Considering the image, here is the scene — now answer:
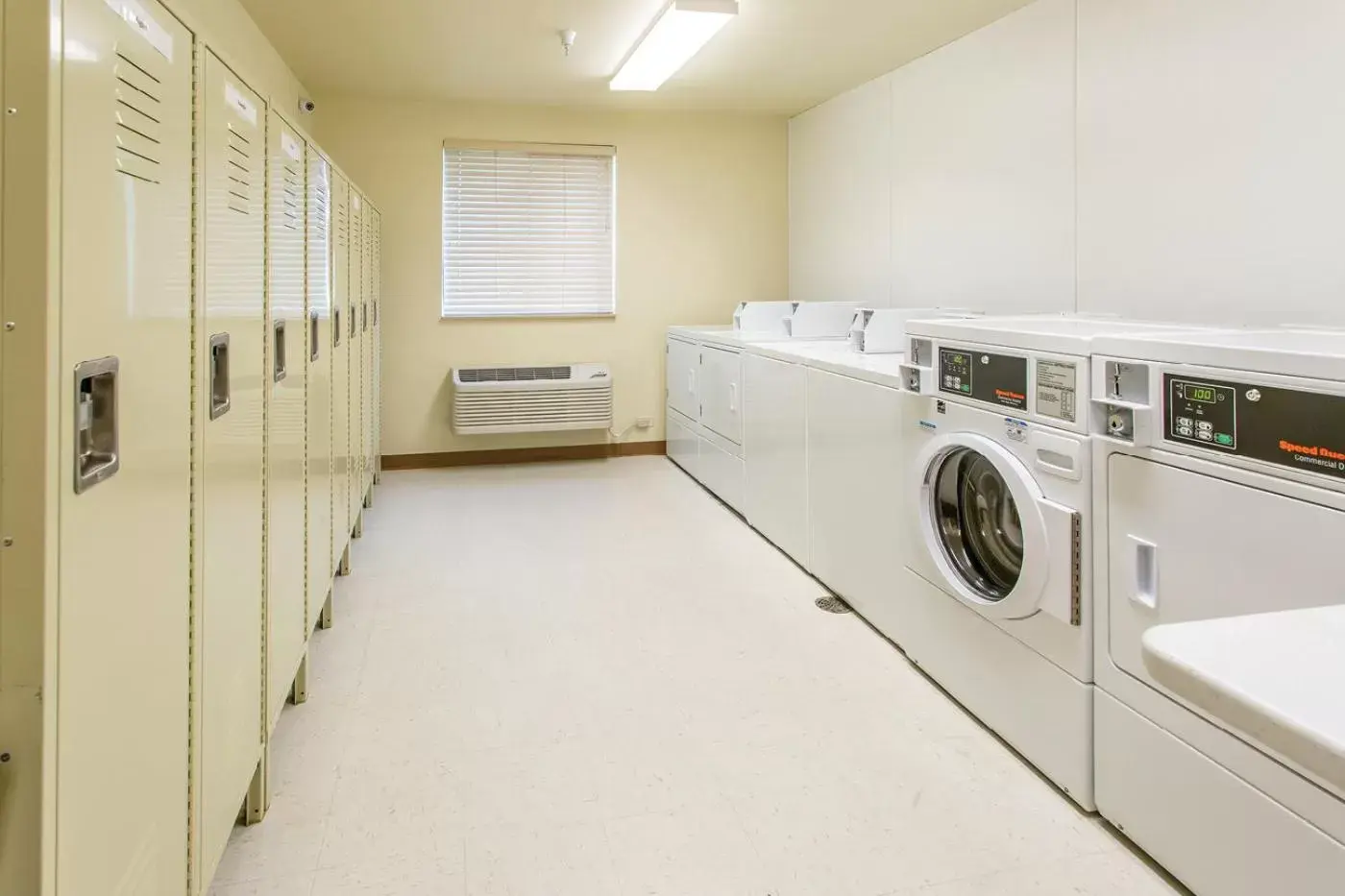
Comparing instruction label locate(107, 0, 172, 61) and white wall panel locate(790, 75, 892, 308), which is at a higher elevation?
white wall panel locate(790, 75, 892, 308)

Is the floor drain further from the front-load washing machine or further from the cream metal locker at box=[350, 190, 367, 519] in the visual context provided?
the cream metal locker at box=[350, 190, 367, 519]

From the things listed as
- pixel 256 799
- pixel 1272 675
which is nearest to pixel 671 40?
pixel 256 799

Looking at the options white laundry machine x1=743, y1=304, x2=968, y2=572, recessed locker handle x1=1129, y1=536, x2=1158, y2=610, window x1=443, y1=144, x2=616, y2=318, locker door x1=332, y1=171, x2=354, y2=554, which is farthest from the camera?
window x1=443, y1=144, x2=616, y2=318

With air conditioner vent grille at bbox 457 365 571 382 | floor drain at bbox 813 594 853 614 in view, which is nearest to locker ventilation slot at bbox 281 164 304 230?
floor drain at bbox 813 594 853 614

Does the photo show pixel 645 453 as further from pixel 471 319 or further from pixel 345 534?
pixel 345 534

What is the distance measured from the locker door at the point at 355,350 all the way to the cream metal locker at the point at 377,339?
2.16ft

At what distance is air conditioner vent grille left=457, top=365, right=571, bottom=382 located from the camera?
19.5ft

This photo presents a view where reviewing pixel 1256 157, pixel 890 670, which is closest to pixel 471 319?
pixel 890 670

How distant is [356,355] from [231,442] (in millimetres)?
2441

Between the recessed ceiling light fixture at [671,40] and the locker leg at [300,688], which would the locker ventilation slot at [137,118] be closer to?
the locker leg at [300,688]

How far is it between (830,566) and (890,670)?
70 cm

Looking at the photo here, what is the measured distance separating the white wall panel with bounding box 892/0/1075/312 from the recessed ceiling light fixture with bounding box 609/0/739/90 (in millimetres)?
1167

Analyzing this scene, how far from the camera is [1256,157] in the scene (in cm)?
273

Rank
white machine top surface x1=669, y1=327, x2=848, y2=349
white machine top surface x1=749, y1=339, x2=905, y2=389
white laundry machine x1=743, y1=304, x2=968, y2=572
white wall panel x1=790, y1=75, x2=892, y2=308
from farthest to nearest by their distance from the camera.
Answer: white wall panel x1=790, y1=75, x2=892, y2=308, white machine top surface x1=669, y1=327, x2=848, y2=349, white laundry machine x1=743, y1=304, x2=968, y2=572, white machine top surface x1=749, y1=339, x2=905, y2=389
